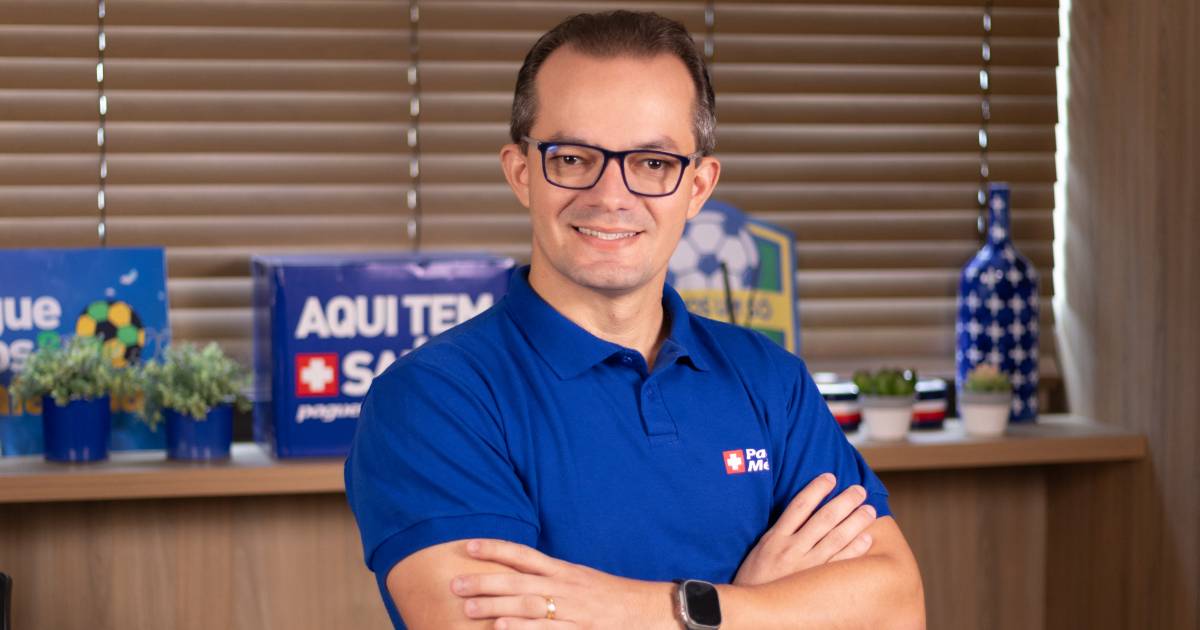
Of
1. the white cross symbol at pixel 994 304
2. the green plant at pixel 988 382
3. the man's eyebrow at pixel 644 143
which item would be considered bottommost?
the green plant at pixel 988 382

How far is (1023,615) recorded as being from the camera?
280cm

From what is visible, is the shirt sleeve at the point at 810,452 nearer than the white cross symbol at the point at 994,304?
Yes

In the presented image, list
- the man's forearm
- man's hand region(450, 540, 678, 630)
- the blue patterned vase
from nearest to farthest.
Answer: man's hand region(450, 540, 678, 630)
the man's forearm
the blue patterned vase

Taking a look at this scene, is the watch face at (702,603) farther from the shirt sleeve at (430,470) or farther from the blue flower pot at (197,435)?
the blue flower pot at (197,435)

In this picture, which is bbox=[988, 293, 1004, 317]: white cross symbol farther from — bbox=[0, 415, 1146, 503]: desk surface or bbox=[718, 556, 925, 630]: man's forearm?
bbox=[718, 556, 925, 630]: man's forearm

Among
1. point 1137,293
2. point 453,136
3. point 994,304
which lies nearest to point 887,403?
point 994,304

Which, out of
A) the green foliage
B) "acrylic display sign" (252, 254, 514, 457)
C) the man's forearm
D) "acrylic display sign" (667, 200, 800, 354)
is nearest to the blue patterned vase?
"acrylic display sign" (667, 200, 800, 354)

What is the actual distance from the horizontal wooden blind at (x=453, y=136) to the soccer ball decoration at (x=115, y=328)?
0.48ft

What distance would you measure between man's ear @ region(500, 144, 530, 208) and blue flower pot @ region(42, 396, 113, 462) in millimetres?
1117

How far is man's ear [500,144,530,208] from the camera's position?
1.42 meters

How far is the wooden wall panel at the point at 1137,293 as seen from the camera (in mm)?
2404

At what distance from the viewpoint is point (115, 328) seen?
2377 millimetres

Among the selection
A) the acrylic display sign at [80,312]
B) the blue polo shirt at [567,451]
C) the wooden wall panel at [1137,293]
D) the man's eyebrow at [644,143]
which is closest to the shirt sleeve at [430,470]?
the blue polo shirt at [567,451]

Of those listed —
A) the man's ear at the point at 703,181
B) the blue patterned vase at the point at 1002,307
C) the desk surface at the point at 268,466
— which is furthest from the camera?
the blue patterned vase at the point at 1002,307
